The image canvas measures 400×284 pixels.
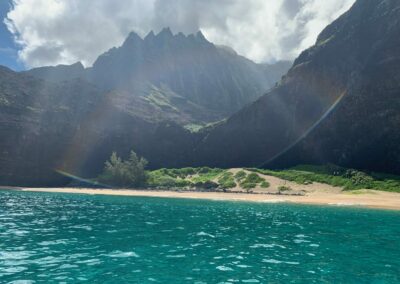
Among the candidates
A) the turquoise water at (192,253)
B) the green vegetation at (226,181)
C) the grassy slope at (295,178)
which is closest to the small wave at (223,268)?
the turquoise water at (192,253)

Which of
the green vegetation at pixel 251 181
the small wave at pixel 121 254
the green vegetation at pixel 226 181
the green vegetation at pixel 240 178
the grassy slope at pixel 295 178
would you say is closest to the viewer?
the small wave at pixel 121 254

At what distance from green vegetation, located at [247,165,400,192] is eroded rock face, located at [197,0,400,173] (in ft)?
29.8

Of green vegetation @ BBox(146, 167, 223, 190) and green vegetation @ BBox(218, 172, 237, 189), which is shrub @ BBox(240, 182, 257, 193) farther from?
green vegetation @ BBox(146, 167, 223, 190)

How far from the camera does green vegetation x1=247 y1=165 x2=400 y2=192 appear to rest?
11263cm

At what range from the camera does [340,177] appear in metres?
126

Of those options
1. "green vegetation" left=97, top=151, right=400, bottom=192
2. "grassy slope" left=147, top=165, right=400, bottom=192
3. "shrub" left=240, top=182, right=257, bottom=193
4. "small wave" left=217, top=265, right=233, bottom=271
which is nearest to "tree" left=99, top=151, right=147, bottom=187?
"green vegetation" left=97, top=151, right=400, bottom=192

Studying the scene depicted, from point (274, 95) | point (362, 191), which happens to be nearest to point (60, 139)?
point (274, 95)

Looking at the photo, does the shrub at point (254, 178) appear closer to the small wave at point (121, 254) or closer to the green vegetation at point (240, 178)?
the green vegetation at point (240, 178)

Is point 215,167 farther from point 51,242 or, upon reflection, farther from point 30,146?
point 51,242

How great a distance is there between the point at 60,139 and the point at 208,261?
182125 millimetres

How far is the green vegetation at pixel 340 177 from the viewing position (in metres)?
113

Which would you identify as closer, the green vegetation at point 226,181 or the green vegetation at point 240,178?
the green vegetation at point 240,178

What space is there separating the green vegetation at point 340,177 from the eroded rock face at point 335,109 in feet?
29.8

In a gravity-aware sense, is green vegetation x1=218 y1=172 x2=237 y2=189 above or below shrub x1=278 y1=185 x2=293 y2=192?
above
